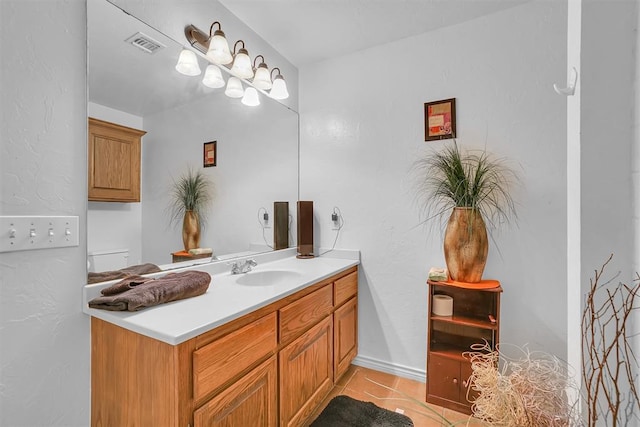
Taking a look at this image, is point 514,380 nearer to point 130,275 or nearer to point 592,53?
point 592,53

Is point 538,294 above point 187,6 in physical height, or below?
below

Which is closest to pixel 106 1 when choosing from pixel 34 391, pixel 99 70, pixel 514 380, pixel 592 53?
pixel 99 70

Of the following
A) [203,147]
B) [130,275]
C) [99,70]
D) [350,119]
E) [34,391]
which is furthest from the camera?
[350,119]

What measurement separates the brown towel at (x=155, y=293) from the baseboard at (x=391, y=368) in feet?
4.67

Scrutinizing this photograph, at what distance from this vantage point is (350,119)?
220cm

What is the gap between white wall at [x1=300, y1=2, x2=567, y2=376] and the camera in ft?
5.41

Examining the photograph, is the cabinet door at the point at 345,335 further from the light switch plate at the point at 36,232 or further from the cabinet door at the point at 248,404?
the light switch plate at the point at 36,232

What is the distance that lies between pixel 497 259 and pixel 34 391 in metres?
2.24

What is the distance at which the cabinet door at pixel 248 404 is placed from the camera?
95cm

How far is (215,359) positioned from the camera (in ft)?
3.16

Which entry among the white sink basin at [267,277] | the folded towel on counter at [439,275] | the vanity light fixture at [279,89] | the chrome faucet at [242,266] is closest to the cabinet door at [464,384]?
the folded towel on counter at [439,275]

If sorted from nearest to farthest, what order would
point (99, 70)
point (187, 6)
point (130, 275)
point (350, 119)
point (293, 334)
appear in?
point (99, 70), point (130, 275), point (293, 334), point (187, 6), point (350, 119)

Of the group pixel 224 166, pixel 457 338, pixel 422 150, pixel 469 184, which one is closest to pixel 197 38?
pixel 224 166

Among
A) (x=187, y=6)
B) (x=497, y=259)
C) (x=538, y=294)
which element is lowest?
(x=538, y=294)
